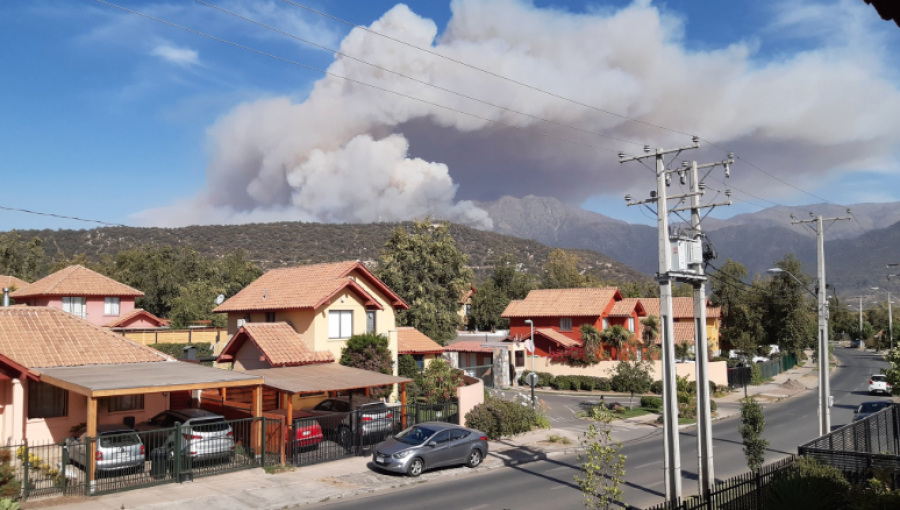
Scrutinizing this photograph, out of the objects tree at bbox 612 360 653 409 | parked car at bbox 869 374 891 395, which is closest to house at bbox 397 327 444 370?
tree at bbox 612 360 653 409

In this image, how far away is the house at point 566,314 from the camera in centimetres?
5781

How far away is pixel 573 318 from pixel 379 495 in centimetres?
4269

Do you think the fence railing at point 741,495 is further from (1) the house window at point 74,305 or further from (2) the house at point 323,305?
(1) the house window at point 74,305

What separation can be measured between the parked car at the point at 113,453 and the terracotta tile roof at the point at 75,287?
37.9m

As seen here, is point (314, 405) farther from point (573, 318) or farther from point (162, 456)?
point (573, 318)

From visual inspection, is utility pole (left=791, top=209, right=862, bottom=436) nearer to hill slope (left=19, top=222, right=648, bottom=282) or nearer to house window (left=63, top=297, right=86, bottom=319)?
house window (left=63, top=297, right=86, bottom=319)

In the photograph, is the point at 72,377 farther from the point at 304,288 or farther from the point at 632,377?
the point at 632,377

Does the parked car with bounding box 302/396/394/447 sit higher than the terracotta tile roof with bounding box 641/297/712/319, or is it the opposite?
the terracotta tile roof with bounding box 641/297/712/319

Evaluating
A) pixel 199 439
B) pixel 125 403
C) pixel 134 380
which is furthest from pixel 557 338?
pixel 134 380

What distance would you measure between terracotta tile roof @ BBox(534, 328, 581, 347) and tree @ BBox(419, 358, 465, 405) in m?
24.3

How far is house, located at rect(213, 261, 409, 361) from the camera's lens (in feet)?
110

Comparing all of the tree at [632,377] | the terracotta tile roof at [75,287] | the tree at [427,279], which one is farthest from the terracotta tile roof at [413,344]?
the terracotta tile roof at [75,287]

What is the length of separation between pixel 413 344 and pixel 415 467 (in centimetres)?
2025

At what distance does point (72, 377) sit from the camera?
69.1 ft
